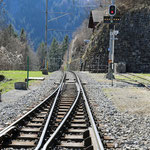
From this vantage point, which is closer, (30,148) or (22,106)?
(30,148)

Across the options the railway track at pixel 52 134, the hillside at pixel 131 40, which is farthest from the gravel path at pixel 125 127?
the hillside at pixel 131 40

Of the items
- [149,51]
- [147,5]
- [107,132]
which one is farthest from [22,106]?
[147,5]

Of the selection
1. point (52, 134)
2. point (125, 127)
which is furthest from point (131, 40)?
point (52, 134)

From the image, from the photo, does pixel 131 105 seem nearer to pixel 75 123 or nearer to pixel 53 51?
pixel 75 123

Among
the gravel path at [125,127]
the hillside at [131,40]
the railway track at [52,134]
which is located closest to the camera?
the railway track at [52,134]

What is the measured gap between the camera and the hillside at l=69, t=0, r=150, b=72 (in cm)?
3366

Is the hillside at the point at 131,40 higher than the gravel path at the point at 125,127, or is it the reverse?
the hillside at the point at 131,40

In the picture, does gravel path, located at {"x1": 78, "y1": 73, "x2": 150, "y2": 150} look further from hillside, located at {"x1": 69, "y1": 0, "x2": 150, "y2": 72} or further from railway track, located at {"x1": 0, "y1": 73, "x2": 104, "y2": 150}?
hillside, located at {"x1": 69, "y1": 0, "x2": 150, "y2": 72}

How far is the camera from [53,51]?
121 meters

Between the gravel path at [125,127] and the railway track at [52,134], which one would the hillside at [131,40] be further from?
the railway track at [52,134]

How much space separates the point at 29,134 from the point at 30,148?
87cm

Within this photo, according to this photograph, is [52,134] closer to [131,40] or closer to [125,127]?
[125,127]

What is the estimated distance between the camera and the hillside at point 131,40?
3366 cm

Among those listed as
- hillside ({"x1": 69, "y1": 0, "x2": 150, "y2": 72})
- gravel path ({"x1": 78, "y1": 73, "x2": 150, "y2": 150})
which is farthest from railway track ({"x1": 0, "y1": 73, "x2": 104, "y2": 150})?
hillside ({"x1": 69, "y1": 0, "x2": 150, "y2": 72})
